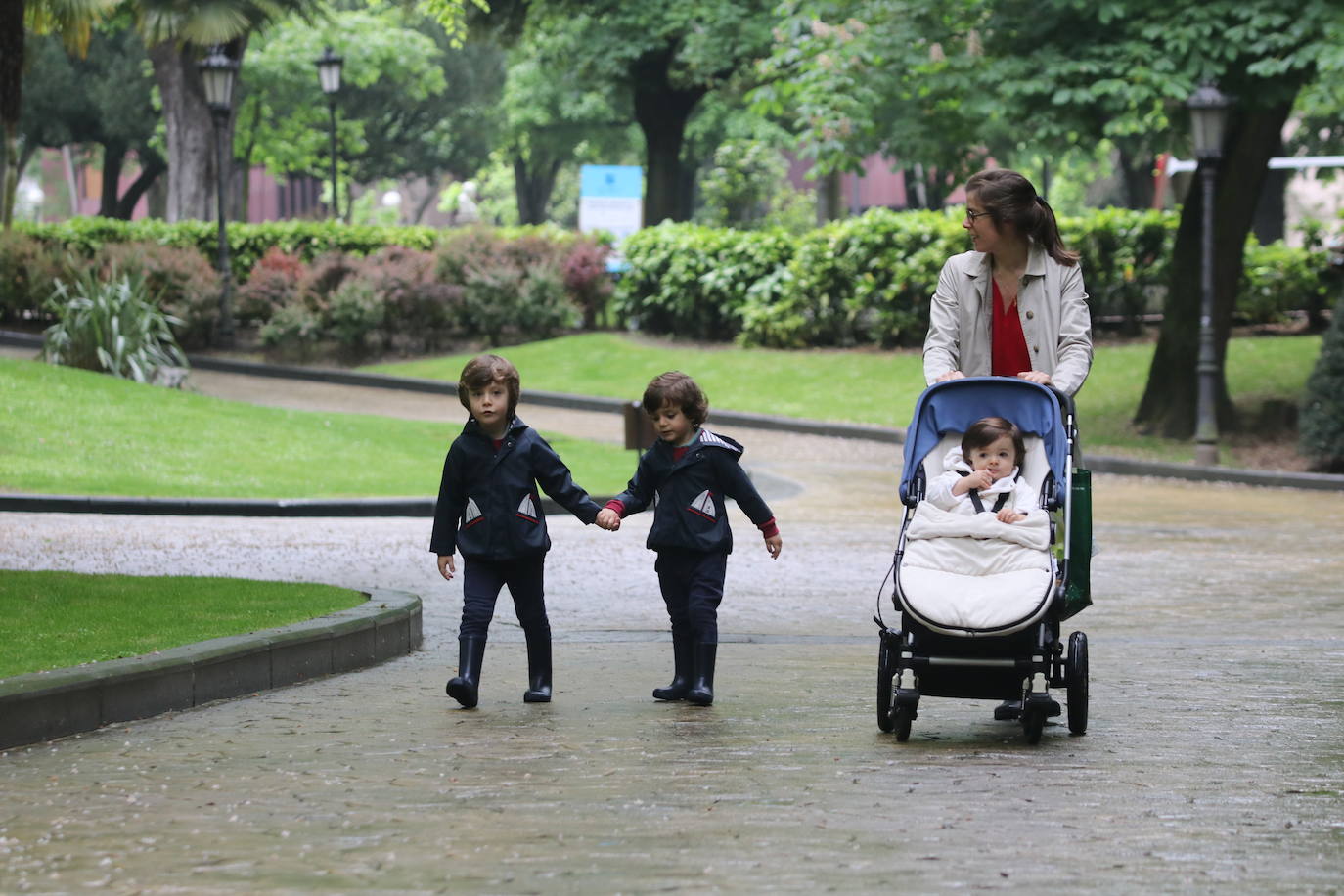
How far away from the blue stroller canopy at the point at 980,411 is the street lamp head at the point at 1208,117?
1420cm

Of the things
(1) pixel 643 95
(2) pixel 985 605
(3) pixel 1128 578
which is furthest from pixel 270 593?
(1) pixel 643 95

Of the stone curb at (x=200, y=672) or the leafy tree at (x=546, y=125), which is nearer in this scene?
the stone curb at (x=200, y=672)

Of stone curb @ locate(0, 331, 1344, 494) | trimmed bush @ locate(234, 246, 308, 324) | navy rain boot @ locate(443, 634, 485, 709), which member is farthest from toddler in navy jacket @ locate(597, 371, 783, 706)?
trimmed bush @ locate(234, 246, 308, 324)

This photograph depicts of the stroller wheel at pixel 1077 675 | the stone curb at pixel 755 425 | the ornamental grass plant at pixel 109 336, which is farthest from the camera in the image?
the ornamental grass plant at pixel 109 336

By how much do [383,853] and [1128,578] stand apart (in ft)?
26.7

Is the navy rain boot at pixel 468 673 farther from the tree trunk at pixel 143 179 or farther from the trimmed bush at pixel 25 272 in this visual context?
the tree trunk at pixel 143 179

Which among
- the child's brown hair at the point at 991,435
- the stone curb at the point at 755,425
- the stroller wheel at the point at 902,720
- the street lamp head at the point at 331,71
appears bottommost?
the stone curb at the point at 755,425

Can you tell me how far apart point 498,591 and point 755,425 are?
17718 mm

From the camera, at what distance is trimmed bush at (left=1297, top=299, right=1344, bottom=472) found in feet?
64.3

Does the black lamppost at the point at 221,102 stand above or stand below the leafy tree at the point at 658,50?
below

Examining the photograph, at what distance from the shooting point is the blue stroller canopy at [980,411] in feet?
21.6

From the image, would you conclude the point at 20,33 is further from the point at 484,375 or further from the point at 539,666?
the point at 539,666

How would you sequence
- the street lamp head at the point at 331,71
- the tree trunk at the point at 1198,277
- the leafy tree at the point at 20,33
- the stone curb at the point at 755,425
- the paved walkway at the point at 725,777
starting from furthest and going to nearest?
the street lamp head at the point at 331,71, the tree trunk at the point at 1198,277, the stone curb at the point at 755,425, the leafy tree at the point at 20,33, the paved walkway at the point at 725,777

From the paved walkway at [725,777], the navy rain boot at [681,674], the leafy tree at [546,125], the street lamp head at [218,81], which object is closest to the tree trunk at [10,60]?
the paved walkway at [725,777]
